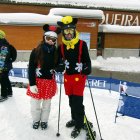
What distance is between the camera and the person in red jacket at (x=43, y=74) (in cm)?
514

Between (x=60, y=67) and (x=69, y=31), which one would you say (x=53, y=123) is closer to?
(x=60, y=67)

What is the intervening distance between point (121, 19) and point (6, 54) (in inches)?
796

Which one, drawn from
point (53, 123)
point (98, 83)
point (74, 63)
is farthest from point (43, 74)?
point (98, 83)

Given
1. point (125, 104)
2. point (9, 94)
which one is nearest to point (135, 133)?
point (125, 104)

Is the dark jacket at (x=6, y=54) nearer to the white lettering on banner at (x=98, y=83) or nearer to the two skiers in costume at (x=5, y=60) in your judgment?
the two skiers in costume at (x=5, y=60)

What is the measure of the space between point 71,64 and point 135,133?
2.02 meters

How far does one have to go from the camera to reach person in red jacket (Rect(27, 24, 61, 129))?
202 inches

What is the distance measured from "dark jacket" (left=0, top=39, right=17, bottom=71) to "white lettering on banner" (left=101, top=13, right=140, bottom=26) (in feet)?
62.0

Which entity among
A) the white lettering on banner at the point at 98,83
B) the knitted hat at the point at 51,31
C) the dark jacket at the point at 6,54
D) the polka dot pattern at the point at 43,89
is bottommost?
the white lettering on banner at the point at 98,83

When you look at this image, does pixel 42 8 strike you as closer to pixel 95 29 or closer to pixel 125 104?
pixel 95 29

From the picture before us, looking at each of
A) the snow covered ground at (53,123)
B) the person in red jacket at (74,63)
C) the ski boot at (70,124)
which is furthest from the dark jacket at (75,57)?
the snow covered ground at (53,123)

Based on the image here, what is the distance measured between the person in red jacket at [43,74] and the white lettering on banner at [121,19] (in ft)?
66.1

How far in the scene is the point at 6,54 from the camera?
6.66 meters

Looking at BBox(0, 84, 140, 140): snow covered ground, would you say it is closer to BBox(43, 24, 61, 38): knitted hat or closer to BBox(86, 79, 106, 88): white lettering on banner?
BBox(43, 24, 61, 38): knitted hat
